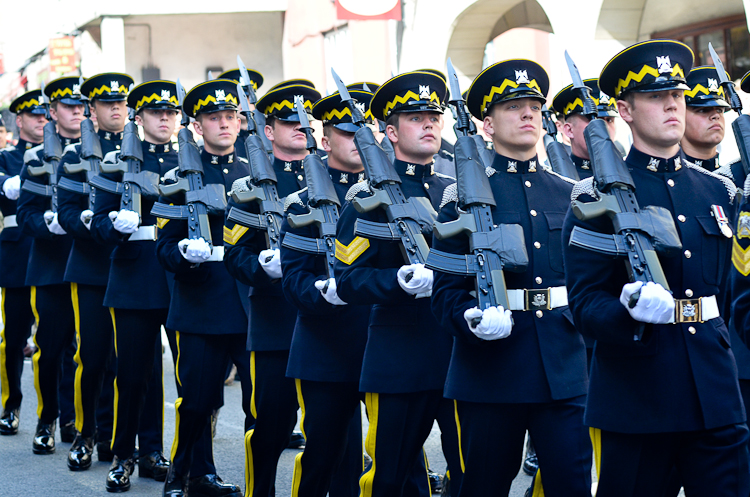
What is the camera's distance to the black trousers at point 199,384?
5219 millimetres

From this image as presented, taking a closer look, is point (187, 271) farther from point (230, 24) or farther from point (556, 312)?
point (230, 24)

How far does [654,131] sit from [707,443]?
94 centimetres

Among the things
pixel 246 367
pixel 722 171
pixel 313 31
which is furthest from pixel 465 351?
pixel 313 31

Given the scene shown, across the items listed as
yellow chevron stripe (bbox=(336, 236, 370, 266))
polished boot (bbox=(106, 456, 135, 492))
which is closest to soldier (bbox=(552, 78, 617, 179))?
yellow chevron stripe (bbox=(336, 236, 370, 266))

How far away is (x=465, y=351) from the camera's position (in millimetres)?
3662

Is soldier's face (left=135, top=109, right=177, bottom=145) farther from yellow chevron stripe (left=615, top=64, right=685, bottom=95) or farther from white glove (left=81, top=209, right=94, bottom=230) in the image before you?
yellow chevron stripe (left=615, top=64, right=685, bottom=95)

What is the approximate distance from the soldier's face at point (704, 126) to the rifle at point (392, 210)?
1.48 metres

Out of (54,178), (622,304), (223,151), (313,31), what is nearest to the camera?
(622,304)

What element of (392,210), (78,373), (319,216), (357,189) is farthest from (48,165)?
(392,210)

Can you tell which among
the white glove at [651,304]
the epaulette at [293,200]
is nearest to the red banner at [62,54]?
the epaulette at [293,200]

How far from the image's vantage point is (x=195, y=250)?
512cm

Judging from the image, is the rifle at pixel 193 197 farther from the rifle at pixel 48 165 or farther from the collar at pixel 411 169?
the rifle at pixel 48 165

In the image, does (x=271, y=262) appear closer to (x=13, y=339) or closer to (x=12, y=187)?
(x=13, y=339)

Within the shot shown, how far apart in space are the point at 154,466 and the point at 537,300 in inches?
122
